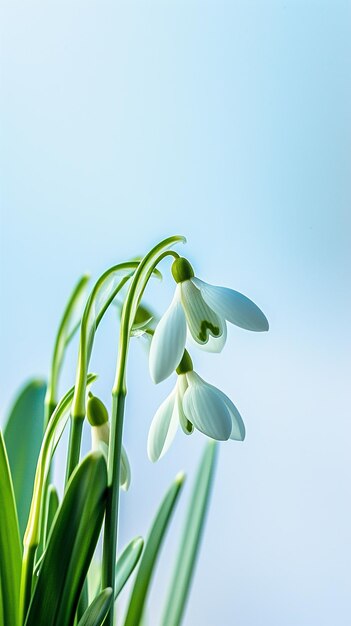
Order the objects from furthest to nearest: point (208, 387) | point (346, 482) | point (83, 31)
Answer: point (83, 31)
point (346, 482)
point (208, 387)

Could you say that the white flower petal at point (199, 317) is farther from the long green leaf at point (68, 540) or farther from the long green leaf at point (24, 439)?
the long green leaf at point (24, 439)

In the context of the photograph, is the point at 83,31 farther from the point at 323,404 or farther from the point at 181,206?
the point at 323,404

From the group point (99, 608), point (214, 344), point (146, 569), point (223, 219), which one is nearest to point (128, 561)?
point (146, 569)

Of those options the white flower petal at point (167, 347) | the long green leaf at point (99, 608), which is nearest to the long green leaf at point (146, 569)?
the long green leaf at point (99, 608)

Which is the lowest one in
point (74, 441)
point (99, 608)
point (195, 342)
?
point (99, 608)

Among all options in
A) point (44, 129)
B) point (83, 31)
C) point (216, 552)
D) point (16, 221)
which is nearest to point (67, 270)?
point (16, 221)

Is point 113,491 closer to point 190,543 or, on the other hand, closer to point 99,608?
point 99,608
